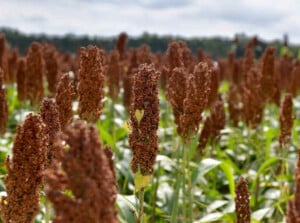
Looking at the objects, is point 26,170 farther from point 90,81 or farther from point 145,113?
point 90,81

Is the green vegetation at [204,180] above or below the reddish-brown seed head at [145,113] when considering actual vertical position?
below

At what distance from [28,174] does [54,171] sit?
51 cm

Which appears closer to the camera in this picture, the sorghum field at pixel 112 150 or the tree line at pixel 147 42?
the sorghum field at pixel 112 150

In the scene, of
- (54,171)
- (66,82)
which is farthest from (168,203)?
(54,171)

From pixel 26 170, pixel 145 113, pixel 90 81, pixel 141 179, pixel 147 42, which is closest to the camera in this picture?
pixel 26 170

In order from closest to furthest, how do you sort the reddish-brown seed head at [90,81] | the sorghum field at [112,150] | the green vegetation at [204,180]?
1. the sorghum field at [112,150]
2. the reddish-brown seed head at [90,81]
3. the green vegetation at [204,180]

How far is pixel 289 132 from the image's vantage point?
5.36m

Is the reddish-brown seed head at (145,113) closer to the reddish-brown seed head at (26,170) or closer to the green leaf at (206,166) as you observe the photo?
the reddish-brown seed head at (26,170)

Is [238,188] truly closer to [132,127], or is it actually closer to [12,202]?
[132,127]

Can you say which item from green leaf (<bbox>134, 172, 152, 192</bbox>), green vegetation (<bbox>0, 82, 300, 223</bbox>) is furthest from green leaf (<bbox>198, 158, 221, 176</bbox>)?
green leaf (<bbox>134, 172, 152, 192</bbox>)

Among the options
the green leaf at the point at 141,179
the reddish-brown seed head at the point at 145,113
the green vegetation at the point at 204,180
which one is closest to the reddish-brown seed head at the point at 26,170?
the reddish-brown seed head at the point at 145,113

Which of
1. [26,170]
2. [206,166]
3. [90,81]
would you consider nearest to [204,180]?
[206,166]

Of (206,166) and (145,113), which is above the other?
(145,113)

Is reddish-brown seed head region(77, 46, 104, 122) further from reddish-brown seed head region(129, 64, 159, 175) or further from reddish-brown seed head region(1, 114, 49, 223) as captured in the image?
reddish-brown seed head region(1, 114, 49, 223)
